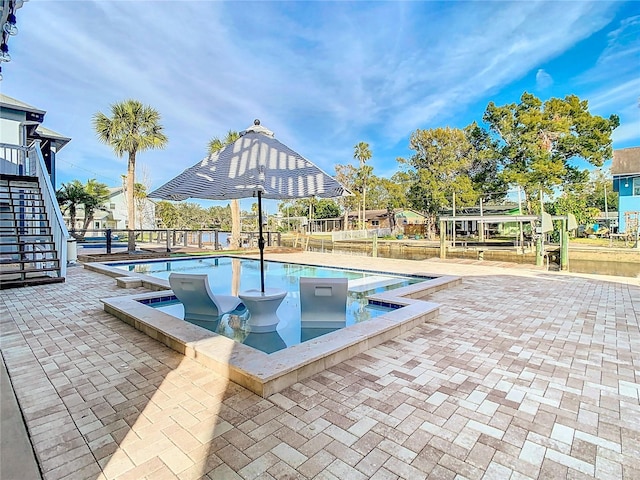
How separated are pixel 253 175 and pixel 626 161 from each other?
29.7 metres

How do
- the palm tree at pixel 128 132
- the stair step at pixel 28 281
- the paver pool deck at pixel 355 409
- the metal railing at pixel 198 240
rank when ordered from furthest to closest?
the metal railing at pixel 198 240, the palm tree at pixel 128 132, the stair step at pixel 28 281, the paver pool deck at pixel 355 409

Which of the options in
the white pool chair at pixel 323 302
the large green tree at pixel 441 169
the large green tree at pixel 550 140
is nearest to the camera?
the white pool chair at pixel 323 302

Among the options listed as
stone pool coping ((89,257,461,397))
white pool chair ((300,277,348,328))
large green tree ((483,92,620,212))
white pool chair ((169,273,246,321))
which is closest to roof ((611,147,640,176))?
large green tree ((483,92,620,212))

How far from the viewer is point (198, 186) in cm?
412

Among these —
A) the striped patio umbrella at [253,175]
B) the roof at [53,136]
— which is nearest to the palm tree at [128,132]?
the roof at [53,136]

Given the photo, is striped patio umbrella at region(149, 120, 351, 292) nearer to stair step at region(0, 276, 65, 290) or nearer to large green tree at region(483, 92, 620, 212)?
stair step at region(0, 276, 65, 290)

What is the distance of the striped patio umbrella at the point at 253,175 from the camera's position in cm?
404

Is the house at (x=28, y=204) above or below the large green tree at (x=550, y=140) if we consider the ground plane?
below

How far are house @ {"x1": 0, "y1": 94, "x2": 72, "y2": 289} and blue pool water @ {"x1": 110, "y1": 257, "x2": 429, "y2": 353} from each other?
2096 millimetres

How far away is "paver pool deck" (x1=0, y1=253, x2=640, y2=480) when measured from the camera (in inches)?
65.8

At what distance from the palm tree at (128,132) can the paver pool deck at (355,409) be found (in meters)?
12.6

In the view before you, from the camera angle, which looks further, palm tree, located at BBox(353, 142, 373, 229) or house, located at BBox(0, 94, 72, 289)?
palm tree, located at BBox(353, 142, 373, 229)

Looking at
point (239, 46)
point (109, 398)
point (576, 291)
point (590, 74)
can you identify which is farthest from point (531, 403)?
point (590, 74)

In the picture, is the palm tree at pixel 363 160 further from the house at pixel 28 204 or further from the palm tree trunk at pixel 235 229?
the house at pixel 28 204
